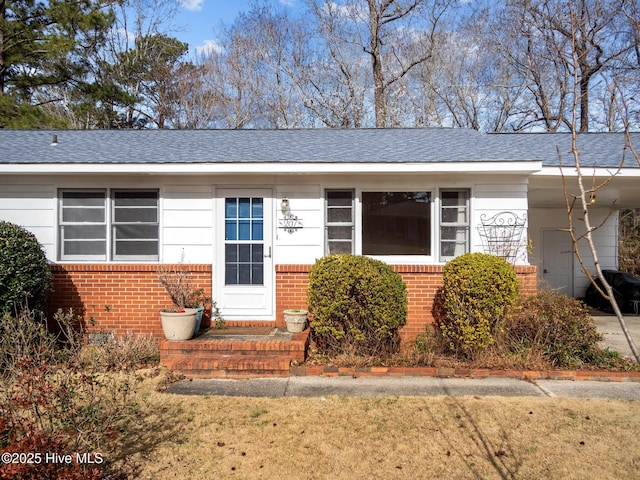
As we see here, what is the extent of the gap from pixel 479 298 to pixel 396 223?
2052mm

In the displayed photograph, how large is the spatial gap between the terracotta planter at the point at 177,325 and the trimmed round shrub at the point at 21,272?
1.75m

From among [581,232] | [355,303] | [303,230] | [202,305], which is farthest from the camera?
[581,232]

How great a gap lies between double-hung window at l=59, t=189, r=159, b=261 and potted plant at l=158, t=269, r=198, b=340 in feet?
2.04

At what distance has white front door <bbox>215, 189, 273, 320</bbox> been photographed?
7.39m

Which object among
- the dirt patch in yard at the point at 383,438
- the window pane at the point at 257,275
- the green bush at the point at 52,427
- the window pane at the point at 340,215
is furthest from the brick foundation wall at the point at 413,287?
the green bush at the point at 52,427

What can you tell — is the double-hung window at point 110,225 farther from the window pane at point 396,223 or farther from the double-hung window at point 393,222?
the window pane at point 396,223

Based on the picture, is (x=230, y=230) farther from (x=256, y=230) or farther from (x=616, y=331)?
(x=616, y=331)

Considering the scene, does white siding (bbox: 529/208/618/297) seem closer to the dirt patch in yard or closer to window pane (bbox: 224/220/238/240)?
the dirt patch in yard

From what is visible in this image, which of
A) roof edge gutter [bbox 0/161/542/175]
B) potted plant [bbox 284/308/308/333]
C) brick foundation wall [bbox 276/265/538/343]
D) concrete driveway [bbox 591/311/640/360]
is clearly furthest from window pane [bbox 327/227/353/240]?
concrete driveway [bbox 591/311/640/360]

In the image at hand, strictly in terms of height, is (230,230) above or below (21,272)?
above

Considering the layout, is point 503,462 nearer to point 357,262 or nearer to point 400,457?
point 400,457

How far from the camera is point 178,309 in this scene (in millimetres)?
6531

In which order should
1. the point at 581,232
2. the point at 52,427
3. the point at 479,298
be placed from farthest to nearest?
the point at 581,232 → the point at 479,298 → the point at 52,427

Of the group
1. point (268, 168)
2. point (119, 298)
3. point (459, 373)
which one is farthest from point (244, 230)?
point (459, 373)
